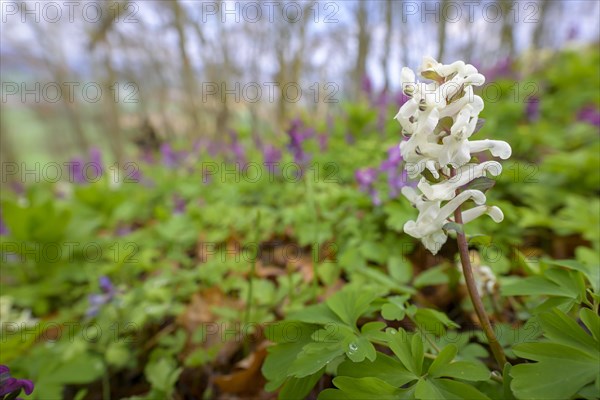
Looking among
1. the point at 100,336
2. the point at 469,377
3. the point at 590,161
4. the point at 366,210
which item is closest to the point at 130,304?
the point at 100,336

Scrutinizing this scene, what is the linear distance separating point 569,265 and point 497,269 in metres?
0.56

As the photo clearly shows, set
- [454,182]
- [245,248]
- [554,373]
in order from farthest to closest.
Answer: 1. [245,248]
2. [454,182]
3. [554,373]

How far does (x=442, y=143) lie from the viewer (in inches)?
31.3

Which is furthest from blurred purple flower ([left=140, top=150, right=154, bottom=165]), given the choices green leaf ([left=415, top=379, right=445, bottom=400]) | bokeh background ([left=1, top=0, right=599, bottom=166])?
green leaf ([left=415, top=379, right=445, bottom=400])

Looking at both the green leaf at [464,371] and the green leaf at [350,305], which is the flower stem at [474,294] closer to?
the green leaf at [464,371]

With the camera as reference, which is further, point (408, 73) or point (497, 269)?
point (497, 269)

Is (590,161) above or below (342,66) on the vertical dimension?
below

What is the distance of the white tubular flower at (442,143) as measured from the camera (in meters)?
0.75

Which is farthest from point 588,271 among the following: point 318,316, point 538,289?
point 318,316

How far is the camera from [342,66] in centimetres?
1266

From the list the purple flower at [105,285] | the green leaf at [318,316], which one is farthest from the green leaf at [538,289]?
the purple flower at [105,285]

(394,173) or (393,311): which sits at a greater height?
(394,173)

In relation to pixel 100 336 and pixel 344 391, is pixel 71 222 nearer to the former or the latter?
pixel 100 336

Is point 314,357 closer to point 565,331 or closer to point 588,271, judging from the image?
point 565,331
